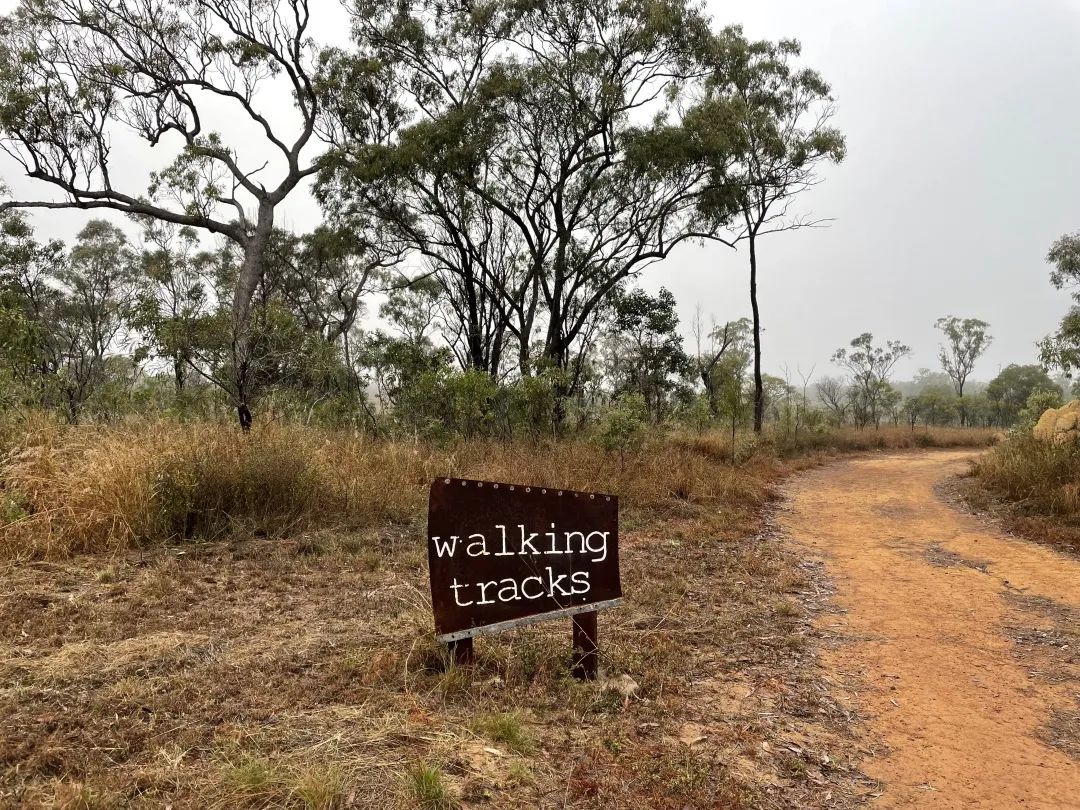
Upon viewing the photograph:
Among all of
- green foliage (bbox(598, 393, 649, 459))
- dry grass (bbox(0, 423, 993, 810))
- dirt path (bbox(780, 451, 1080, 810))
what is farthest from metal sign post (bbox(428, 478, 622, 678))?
green foliage (bbox(598, 393, 649, 459))

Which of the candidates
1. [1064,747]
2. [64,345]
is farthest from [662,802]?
[64,345]

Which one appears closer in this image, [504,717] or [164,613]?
[504,717]

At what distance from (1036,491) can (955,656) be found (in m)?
6.39

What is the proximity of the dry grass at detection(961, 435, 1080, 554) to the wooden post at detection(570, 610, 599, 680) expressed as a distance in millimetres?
6366

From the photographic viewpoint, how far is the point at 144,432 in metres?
6.46

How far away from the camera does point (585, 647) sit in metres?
3.55

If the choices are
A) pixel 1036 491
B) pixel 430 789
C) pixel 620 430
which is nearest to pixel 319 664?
pixel 430 789

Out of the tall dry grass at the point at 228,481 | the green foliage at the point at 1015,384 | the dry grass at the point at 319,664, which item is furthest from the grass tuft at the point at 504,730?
the green foliage at the point at 1015,384

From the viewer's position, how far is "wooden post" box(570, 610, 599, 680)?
11.5ft

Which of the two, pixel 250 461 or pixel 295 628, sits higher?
pixel 250 461

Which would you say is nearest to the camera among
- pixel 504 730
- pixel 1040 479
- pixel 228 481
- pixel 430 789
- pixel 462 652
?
pixel 430 789

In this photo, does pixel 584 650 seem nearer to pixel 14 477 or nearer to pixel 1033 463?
pixel 14 477

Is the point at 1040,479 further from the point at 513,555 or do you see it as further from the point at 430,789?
the point at 430,789

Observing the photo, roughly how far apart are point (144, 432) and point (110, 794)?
5.14 m
